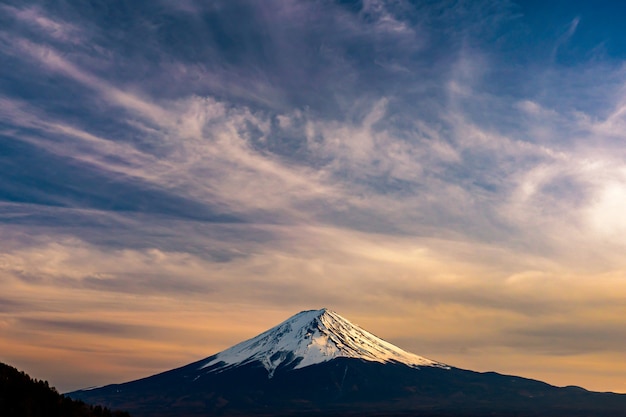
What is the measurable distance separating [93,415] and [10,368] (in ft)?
44.9

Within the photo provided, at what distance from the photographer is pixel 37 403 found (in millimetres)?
52344

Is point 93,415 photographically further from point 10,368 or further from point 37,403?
point 10,368

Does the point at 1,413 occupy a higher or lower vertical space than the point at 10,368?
lower

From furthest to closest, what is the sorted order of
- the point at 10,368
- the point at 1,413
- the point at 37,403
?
1. the point at 10,368
2. the point at 37,403
3. the point at 1,413

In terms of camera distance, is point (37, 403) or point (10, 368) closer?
point (37, 403)

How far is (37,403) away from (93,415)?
498cm

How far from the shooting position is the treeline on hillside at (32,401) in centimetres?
4966

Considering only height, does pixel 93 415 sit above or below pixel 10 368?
below

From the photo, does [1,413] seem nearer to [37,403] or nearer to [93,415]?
[37,403]

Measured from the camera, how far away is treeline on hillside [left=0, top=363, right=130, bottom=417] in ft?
163

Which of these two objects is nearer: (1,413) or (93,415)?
(1,413)

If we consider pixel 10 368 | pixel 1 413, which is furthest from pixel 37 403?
pixel 10 368

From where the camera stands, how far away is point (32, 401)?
5162cm

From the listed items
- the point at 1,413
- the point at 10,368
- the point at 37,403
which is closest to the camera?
the point at 1,413
